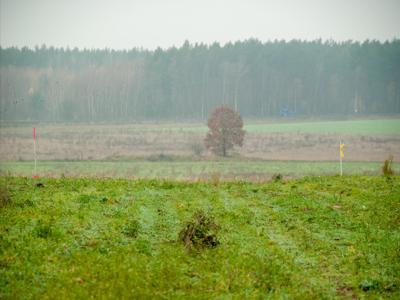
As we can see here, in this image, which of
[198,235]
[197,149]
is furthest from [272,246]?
[197,149]

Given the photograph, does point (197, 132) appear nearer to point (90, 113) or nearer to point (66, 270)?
point (90, 113)

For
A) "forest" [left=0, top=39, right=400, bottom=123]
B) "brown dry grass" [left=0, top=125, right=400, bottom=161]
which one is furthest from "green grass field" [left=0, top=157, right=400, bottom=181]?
"forest" [left=0, top=39, right=400, bottom=123]

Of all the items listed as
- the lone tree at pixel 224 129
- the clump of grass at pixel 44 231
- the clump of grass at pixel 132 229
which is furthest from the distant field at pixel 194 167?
the clump of grass at pixel 44 231

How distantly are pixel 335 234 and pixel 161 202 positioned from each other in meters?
6.42

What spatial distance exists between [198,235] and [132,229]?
1.86m

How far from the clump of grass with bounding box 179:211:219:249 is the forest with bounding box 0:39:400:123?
10325cm

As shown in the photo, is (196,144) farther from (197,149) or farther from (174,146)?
(174,146)

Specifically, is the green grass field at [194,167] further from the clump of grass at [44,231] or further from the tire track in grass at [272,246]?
the clump of grass at [44,231]

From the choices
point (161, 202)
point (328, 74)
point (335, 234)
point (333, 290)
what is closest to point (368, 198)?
point (335, 234)

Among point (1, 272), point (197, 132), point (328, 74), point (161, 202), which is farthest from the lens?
point (328, 74)

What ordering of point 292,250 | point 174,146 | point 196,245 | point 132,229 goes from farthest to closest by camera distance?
point 174,146, point 132,229, point 292,250, point 196,245

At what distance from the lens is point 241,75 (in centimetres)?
12731

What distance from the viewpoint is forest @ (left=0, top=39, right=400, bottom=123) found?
12356 centimetres

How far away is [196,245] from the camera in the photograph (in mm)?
11430
